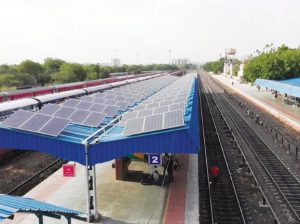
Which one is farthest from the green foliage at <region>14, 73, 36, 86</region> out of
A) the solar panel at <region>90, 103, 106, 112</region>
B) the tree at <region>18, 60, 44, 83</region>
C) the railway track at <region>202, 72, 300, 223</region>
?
the solar panel at <region>90, 103, 106, 112</region>

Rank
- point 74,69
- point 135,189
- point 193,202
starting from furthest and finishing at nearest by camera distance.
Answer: point 74,69 < point 135,189 < point 193,202

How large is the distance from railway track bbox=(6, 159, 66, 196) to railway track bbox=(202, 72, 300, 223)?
12810 millimetres

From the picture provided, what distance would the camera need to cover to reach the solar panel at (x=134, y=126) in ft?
39.7

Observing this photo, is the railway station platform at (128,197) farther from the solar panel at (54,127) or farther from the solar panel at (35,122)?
the solar panel at (35,122)

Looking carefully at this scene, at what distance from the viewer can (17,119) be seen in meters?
13.2

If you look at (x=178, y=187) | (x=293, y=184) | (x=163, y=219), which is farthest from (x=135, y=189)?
(x=293, y=184)

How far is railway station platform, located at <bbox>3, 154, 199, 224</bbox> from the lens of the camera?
13.6 m

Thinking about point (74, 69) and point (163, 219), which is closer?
point (163, 219)

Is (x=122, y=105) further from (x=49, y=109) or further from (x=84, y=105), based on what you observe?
(x=49, y=109)

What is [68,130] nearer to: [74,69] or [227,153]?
[227,153]

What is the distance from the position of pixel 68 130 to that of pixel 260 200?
9891 mm

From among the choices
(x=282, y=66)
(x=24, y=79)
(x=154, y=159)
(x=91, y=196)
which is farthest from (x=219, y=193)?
(x=24, y=79)

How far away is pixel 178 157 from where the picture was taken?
22000 millimetres

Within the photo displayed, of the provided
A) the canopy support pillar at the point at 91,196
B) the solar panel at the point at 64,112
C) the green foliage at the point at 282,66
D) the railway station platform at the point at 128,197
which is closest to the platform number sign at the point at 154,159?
the railway station platform at the point at 128,197
